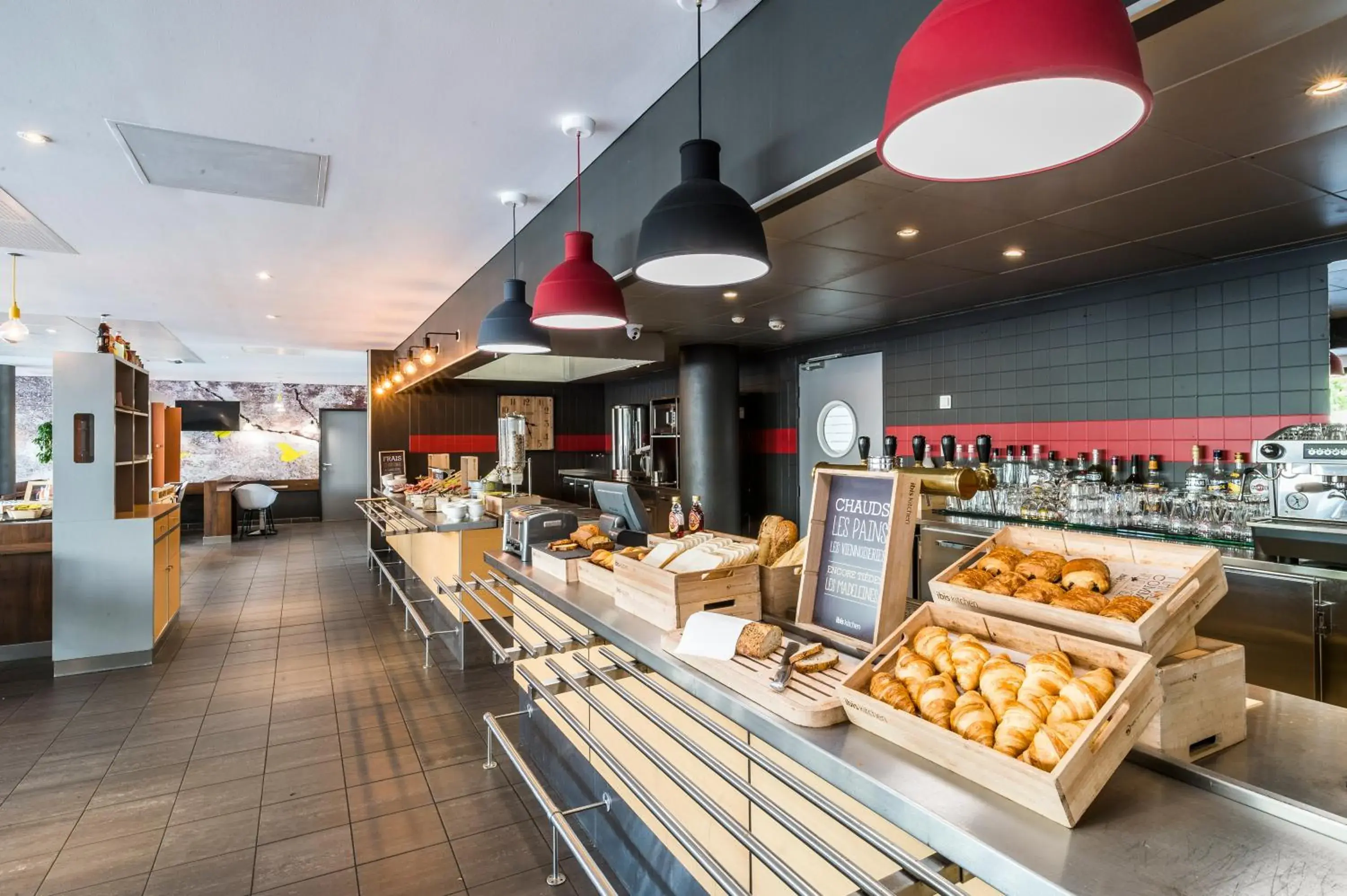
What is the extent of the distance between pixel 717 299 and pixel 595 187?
1457 millimetres

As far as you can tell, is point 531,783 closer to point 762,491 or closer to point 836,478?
point 836,478

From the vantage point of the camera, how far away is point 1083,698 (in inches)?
40.4

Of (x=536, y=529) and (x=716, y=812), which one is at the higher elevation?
(x=536, y=529)

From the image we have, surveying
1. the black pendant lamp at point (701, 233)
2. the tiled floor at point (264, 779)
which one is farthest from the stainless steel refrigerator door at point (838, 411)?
the black pendant lamp at point (701, 233)

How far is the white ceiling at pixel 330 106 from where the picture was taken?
2324 mm

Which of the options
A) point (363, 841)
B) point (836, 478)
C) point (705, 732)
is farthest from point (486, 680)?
point (836, 478)

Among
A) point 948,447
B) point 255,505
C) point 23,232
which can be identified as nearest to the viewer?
point 23,232

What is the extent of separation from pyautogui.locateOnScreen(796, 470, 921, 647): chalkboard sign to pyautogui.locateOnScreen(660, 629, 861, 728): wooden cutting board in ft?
0.43

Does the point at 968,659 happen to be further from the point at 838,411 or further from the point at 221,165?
the point at 838,411

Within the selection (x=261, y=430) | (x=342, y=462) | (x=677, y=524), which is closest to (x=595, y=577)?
(x=677, y=524)

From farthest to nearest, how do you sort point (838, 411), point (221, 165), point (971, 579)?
point (838, 411) < point (221, 165) < point (971, 579)

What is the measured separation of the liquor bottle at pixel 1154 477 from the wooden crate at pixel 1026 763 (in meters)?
3.21

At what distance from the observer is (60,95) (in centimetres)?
275

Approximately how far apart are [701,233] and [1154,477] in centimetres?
374
